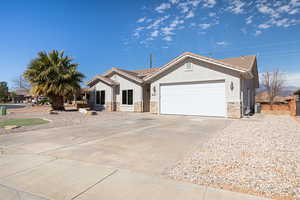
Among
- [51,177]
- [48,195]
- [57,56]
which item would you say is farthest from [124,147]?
[57,56]

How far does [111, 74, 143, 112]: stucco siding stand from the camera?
1675 centimetres

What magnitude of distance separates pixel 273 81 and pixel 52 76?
32.2m

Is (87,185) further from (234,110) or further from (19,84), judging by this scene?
(19,84)

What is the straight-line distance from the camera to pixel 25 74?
15.9 meters

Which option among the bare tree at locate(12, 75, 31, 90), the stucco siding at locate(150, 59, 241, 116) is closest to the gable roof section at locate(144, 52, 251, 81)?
the stucco siding at locate(150, 59, 241, 116)

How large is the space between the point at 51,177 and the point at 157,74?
12.5 metres

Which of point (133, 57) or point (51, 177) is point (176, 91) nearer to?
point (51, 177)

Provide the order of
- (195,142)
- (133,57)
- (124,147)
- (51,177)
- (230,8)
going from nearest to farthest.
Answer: (51,177) → (124,147) → (195,142) → (230,8) → (133,57)

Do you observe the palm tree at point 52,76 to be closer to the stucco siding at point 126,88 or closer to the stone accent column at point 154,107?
the stucco siding at point 126,88

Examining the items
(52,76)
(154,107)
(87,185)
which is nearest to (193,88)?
(154,107)

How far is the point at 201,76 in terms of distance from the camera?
41.8 feet

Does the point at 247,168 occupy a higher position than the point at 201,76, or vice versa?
the point at 201,76

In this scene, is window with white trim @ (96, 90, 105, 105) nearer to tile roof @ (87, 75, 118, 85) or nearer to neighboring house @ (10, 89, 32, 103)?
tile roof @ (87, 75, 118, 85)

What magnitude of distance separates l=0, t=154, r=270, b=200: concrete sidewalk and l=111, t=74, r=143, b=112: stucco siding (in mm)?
13375
